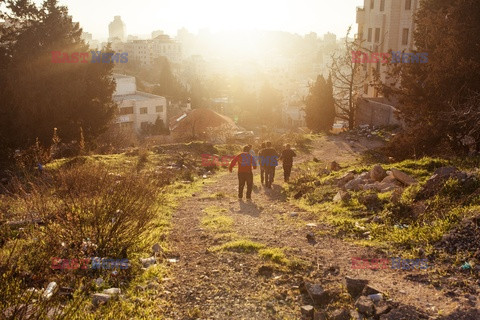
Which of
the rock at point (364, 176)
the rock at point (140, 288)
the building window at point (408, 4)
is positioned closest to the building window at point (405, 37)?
the building window at point (408, 4)

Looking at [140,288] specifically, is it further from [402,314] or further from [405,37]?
[405,37]

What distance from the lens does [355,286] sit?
539cm

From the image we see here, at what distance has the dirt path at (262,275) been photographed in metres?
5.16

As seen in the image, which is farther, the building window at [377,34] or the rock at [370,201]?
the building window at [377,34]

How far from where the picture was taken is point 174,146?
69.6 ft

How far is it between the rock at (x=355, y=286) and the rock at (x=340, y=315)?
47cm

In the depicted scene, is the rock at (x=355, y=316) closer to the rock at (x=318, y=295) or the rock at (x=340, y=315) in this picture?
the rock at (x=340, y=315)

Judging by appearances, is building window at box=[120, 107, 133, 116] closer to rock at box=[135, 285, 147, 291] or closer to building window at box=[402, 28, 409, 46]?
building window at box=[402, 28, 409, 46]

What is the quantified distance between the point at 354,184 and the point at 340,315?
6.23 m

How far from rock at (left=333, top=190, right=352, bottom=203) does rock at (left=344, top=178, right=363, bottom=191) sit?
510 mm

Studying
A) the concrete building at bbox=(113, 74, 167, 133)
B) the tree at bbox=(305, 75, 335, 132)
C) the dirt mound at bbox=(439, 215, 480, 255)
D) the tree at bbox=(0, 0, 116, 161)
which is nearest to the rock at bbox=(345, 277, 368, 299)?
the dirt mound at bbox=(439, 215, 480, 255)

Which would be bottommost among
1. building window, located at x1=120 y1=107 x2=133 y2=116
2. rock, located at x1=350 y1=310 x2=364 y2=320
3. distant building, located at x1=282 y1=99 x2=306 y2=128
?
distant building, located at x1=282 y1=99 x2=306 y2=128

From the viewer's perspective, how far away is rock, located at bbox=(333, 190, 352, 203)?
382 inches

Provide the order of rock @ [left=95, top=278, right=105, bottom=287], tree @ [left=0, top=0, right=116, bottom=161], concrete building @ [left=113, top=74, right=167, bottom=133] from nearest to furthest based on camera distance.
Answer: rock @ [left=95, top=278, right=105, bottom=287] → tree @ [left=0, top=0, right=116, bottom=161] → concrete building @ [left=113, top=74, right=167, bottom=133]
